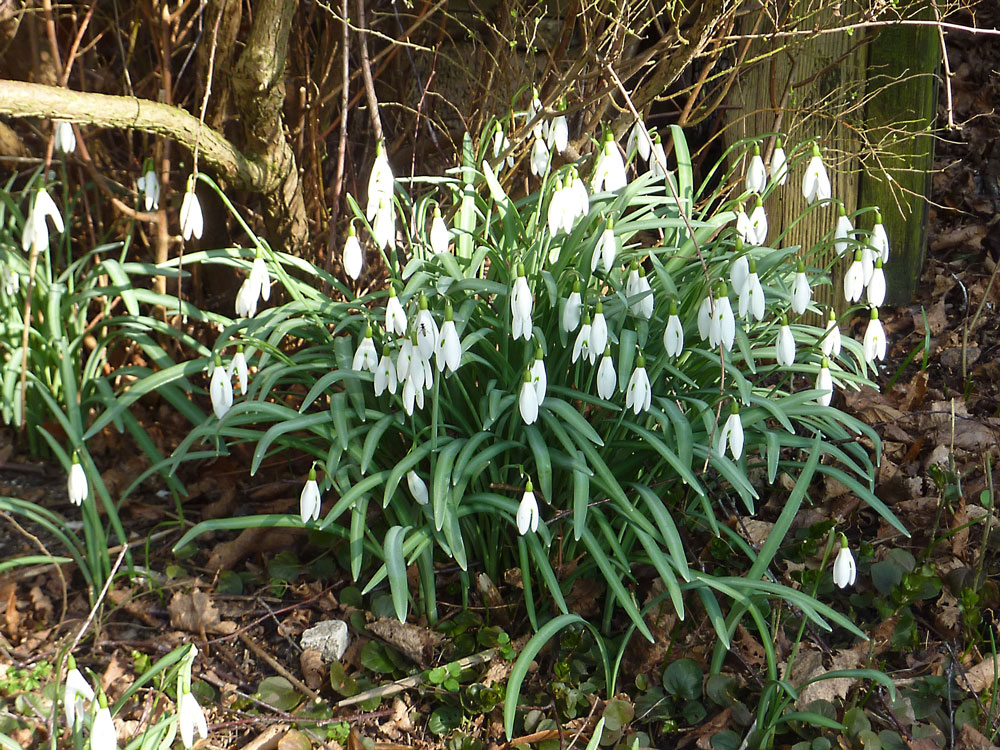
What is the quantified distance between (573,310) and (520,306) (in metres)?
0.13

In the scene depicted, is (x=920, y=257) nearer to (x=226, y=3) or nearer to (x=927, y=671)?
(x=927, y=671)

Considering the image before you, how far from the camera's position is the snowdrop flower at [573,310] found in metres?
1.95

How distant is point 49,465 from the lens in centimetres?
308

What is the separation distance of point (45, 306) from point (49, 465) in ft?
1.79

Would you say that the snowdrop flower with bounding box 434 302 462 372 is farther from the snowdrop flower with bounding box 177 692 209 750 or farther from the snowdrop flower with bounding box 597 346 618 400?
the snowdrop flower with bounding box 177 692 209 750

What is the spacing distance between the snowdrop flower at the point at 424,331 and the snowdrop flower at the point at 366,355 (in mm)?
173

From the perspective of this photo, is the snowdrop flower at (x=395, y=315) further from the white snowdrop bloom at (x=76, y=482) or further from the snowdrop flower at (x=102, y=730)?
the snowdrop flower at (x=102, y=730)

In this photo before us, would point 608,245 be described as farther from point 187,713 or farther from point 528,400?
point 187,713

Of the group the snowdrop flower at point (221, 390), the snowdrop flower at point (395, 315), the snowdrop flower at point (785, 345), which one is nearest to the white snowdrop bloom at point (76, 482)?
the snowdrop flower at point (221, 390)

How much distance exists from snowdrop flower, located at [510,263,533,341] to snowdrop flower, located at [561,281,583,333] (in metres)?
0.09

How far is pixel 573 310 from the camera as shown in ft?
6.46

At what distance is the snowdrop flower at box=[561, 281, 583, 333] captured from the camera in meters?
1.95

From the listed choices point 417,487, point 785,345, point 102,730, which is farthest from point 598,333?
point 102,730

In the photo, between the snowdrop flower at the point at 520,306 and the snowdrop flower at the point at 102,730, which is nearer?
the snowdrop flower at the point at 102,730
